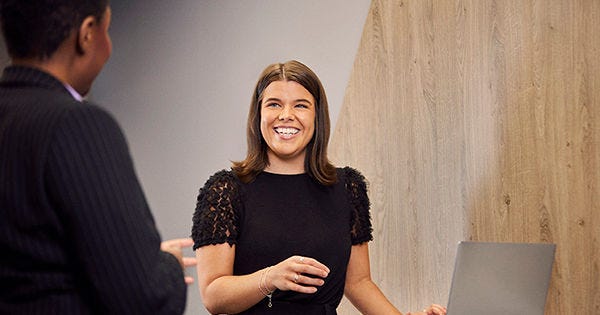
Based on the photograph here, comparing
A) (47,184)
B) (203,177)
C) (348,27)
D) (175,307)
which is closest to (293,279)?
(175,307)

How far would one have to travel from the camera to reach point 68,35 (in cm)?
115

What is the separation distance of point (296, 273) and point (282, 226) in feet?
1.06

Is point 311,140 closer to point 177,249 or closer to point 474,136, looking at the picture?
point 474,136

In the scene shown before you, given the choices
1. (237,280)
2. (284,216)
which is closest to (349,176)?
(284,216)

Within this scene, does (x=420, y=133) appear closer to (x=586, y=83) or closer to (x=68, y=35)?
(x=586, y=83)

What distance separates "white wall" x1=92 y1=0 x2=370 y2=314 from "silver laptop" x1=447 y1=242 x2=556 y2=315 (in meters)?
1.21

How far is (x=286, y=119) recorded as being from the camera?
7.75 feet

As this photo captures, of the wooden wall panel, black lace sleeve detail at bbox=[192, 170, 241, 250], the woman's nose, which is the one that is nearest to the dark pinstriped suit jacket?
black lace sleeve detail at bbox=[192, 170, 241, 250]

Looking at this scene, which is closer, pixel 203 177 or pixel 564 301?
pixel 564 301

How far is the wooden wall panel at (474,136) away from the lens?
2.40 m

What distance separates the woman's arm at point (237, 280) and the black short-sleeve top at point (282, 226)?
0.04 meters

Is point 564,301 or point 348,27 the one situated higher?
point 348,27

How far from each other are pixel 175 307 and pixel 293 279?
2.78 feet

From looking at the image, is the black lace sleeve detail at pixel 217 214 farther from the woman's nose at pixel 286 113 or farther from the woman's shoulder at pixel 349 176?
the woman's shoulder at pixel 349 176
